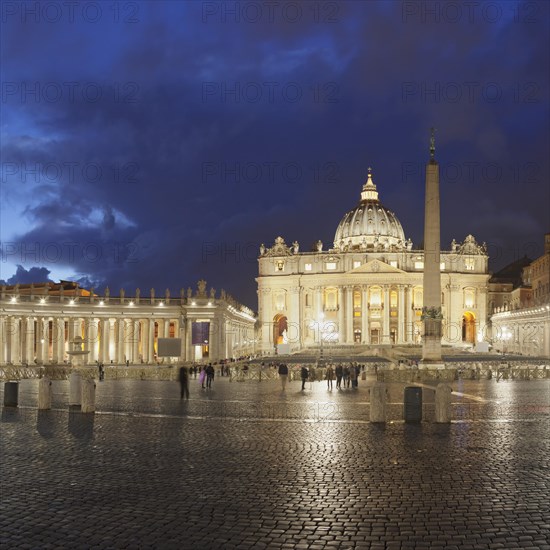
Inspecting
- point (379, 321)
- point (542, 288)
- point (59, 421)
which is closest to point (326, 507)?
point (59, 421)

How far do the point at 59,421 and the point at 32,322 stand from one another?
2110 inches

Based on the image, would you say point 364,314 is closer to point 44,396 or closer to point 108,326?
point 108,326

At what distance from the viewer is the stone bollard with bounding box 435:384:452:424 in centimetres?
1952

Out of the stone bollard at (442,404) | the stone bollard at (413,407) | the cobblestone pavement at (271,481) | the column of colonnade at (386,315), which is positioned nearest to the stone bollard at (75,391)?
the cobblestone pavement at (271,481)

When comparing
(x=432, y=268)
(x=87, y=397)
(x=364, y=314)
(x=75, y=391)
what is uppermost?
(x=432, y=268)

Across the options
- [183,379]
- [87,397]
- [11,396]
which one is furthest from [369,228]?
[87,397]

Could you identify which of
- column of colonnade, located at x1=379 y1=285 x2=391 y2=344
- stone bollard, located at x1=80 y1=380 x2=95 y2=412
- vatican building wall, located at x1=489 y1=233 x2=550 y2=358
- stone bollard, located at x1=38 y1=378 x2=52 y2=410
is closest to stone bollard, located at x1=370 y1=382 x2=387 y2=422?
stone bollard, located at x1=80 y1=380 x2=95 y2=412

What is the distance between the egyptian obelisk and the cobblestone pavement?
21.9 m

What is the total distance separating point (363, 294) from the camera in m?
125

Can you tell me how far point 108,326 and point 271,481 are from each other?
67.9m

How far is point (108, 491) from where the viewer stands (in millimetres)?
11578

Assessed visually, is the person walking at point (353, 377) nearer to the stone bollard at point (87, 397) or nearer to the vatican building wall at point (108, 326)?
the stone bollard at point (87, 397)

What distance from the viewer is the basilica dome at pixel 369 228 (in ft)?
468

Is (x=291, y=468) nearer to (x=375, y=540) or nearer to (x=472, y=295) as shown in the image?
(x=375, y=540)
